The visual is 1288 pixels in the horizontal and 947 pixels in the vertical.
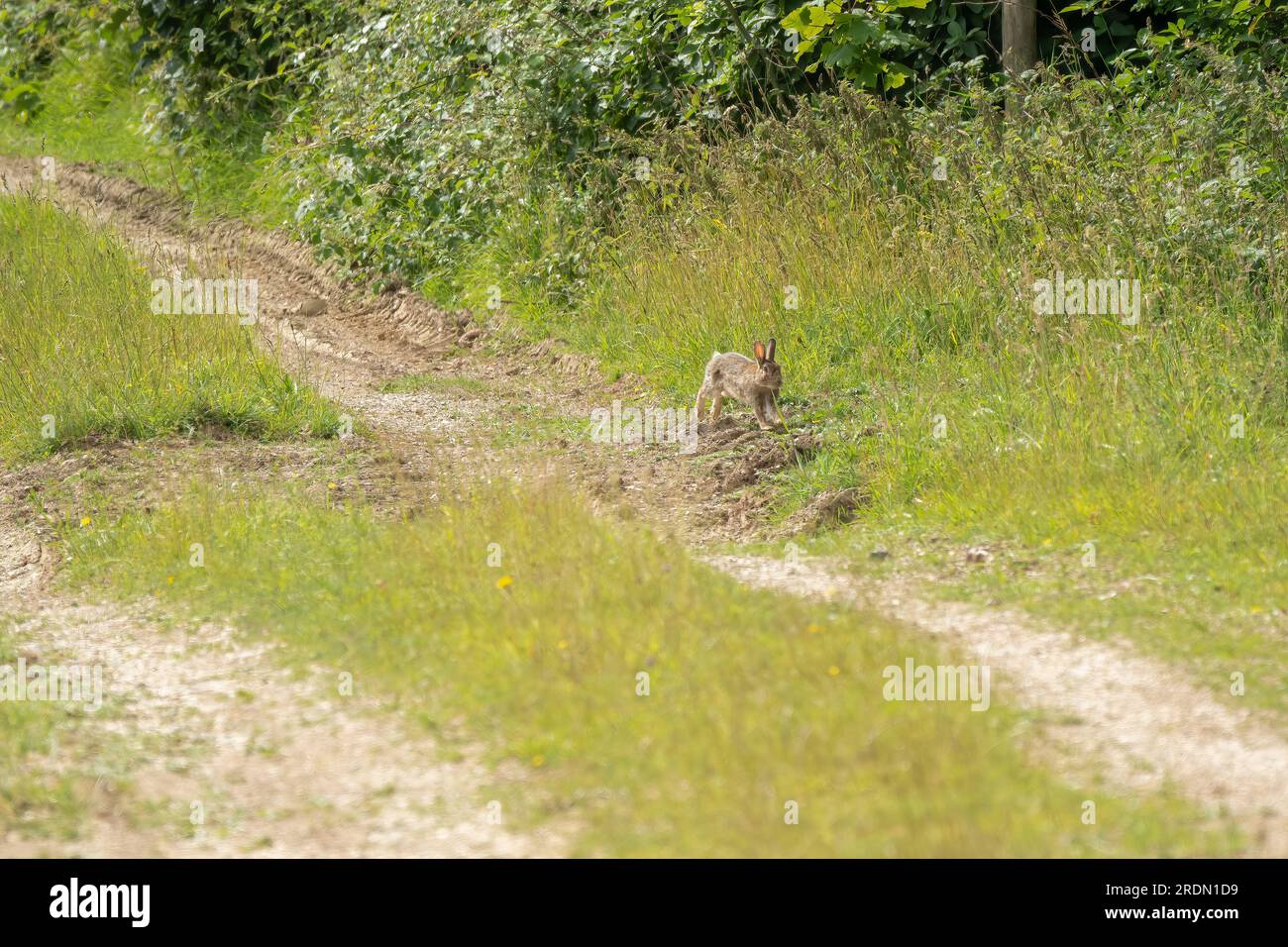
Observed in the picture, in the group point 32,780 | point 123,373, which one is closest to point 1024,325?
point 123,373

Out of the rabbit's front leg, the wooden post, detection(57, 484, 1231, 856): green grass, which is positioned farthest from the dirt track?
the wooden post

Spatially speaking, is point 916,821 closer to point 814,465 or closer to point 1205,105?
point 814,465

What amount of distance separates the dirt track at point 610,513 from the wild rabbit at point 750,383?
0.15 meters

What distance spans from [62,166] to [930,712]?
651 inches

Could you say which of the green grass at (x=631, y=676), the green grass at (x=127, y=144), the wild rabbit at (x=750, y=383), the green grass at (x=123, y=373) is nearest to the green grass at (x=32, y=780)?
the green grass at (x=631, y=676)

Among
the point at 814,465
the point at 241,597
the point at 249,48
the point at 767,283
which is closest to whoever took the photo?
the point at 241,597

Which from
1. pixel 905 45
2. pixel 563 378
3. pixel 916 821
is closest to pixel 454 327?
pixel 563 378

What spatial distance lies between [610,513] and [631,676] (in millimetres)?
2330

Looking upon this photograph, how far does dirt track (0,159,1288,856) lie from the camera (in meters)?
4.64

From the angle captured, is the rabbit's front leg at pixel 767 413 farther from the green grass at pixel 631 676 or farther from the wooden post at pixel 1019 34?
the wooden post at pixel 1019 34

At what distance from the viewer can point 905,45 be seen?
35.5 feet

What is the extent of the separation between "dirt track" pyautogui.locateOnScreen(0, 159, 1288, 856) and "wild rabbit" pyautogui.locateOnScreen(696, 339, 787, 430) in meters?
0.15

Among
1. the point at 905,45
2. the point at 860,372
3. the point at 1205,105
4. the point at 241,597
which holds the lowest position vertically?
the point at 241,597

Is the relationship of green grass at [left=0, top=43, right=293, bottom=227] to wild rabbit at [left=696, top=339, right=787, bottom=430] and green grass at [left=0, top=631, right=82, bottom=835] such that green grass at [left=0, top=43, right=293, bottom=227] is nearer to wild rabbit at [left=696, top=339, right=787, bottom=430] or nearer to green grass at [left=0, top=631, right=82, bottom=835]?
wild rabbit at [left=696, top=339, right=787, bottom=430]
